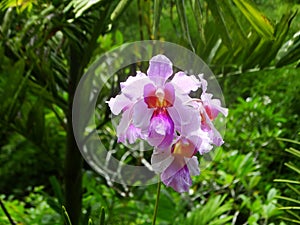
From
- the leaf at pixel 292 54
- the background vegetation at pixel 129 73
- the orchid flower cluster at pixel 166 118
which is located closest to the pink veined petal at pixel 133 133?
the orchid flower cluster at pixel 166 118

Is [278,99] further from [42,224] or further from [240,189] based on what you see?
[42,224]

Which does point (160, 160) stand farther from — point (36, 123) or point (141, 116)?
point (36, 123)

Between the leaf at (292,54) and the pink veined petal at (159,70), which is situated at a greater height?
the pink veined petal at (159,70)

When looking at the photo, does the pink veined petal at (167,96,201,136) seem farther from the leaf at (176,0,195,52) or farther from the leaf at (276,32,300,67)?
the leaf at (276,32,300,67)

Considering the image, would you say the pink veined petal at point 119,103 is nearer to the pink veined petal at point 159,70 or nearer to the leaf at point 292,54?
the pink veined petal at point 159,70

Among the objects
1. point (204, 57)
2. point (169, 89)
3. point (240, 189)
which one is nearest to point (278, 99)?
point (240, 189)

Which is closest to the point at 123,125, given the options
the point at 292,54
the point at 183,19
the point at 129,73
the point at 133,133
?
the point at 133,133

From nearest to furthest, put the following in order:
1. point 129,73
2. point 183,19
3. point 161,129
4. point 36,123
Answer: point 161,129 < point 183,19 < point 129,73 < point 36,123
